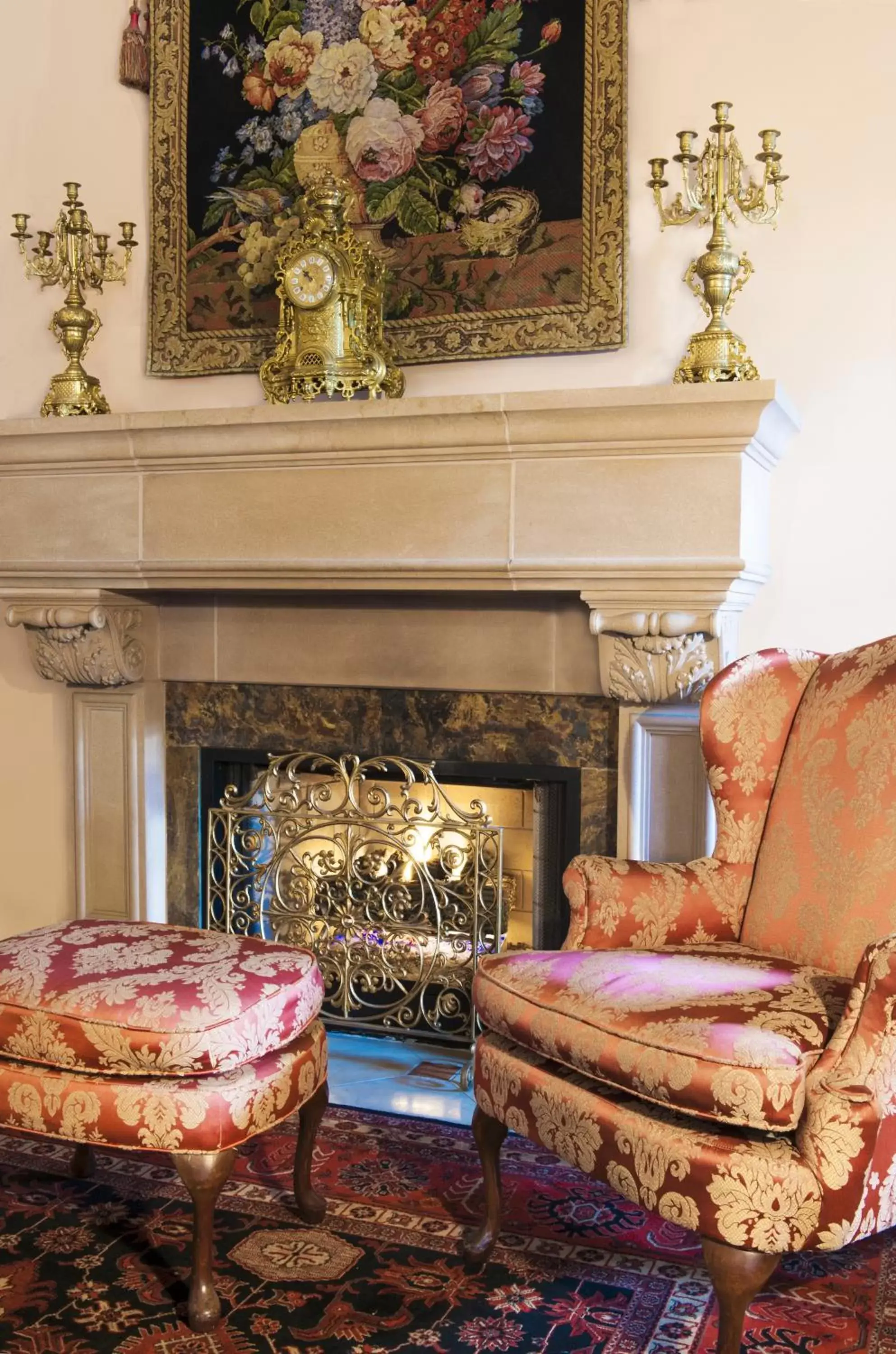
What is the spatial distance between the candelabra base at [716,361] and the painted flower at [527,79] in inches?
28.2

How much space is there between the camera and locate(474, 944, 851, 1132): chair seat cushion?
63.4 inches

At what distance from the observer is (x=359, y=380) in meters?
2.83

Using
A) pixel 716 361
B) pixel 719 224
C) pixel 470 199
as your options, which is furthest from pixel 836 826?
pixel 470 199

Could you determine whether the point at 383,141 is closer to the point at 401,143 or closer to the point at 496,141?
the point at 401,143

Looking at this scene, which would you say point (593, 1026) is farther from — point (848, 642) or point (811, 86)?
point (811, 86)

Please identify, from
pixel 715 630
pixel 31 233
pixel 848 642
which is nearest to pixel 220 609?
pixel 31 233

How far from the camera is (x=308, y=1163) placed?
2.17 meters

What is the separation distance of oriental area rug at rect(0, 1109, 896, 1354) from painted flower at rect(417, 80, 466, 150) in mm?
2138

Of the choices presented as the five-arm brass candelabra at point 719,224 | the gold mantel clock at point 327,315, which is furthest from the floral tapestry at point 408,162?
the five-arm brass candelabra at point 719,224

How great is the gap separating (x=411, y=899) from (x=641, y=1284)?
1.29m

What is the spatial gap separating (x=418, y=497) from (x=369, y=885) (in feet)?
3.15

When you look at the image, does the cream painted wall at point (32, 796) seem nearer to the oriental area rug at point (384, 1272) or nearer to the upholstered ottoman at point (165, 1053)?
the oriental area rug at point (384, 1272)

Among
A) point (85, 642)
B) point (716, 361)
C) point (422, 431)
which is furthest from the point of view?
point (85, 642)

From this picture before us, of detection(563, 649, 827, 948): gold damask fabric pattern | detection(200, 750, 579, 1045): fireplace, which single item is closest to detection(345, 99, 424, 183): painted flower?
detection(200, 750, 579, 1045): fireplace
